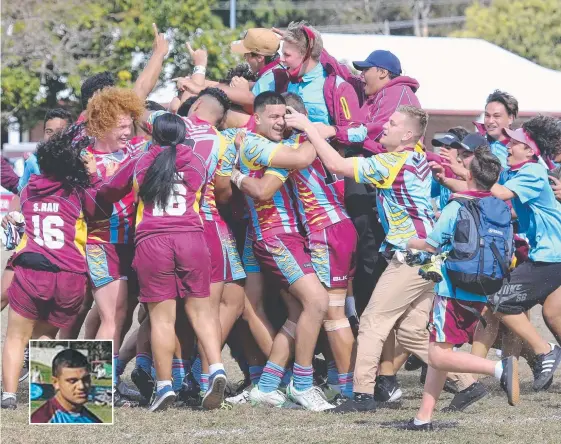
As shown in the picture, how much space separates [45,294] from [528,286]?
130 inches

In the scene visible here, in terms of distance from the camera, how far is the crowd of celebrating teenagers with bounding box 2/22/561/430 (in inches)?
299

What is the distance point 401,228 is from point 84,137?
84.1 inches

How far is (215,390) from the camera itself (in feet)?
24.8

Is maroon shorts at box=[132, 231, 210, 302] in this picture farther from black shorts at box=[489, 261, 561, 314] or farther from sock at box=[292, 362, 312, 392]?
black shorts at box=[489, 261, 561, 314]

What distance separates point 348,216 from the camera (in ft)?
27.1

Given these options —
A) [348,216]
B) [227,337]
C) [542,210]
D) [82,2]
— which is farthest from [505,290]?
[82,2]

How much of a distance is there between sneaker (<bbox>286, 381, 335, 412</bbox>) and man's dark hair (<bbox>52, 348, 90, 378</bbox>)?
1.83m

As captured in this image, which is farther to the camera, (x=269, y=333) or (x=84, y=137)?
(x=269, y=333)

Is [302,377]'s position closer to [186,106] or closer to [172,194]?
[172,194]

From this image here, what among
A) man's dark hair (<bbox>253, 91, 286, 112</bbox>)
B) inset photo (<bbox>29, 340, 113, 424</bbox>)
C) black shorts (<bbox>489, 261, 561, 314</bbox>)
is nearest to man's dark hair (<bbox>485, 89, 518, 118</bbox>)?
black shorts (<bbox>489, 261, 561, 314</bbox>)

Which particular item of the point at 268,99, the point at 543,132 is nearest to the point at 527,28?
the point at 543,132

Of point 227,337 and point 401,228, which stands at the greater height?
point 401,228

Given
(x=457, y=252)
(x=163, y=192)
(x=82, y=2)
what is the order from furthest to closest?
(x=82, y=2) → (x=163, y=192) → (x=457, y=252)

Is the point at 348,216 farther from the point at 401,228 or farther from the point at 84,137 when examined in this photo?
the point at 84,137
